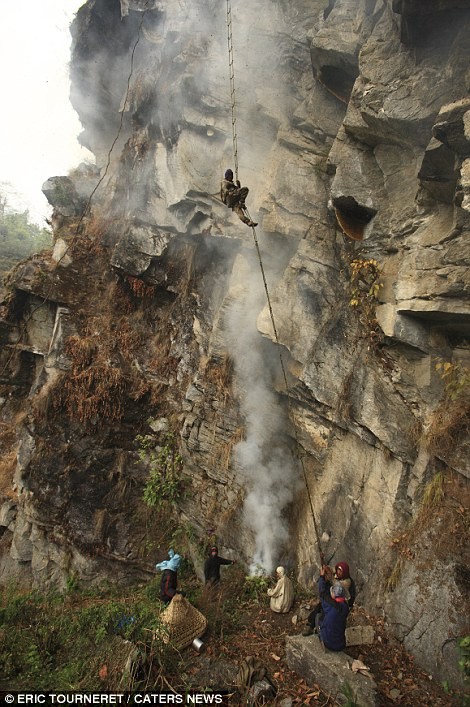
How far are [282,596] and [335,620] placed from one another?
6.78 feet

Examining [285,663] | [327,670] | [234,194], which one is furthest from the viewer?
[234,194]

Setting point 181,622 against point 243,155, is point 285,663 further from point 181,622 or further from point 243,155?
point 243,155

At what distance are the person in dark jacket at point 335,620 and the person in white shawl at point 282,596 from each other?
178cm


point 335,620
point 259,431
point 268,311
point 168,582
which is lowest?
point 168,582

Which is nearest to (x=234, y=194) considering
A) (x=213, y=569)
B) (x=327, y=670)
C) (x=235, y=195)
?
(x=235, y=195)

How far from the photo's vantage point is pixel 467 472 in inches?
201

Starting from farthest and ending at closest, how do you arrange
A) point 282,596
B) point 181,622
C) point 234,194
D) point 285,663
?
point 234,194, point 282,596, point 181,622, point 285,663

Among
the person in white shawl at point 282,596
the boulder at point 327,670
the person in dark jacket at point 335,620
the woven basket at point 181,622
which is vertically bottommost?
the woven basket at point 181,622

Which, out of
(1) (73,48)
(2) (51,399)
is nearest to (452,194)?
(2) (51,399)

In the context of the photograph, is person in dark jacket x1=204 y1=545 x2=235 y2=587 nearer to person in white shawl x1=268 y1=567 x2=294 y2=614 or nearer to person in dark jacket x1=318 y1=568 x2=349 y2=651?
person in white shawl x1=268 y1=567 x2=294 y2=614

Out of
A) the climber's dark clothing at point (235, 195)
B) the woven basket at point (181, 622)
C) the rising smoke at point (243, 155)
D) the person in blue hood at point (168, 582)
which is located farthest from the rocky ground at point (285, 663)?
the climber's dark clothing at point (235, 195)

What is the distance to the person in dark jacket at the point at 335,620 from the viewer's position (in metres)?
4.68

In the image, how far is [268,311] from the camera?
7902 millimetres

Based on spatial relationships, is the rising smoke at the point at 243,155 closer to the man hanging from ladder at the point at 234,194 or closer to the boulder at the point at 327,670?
the man hanging from ladder at the point at 234,194
